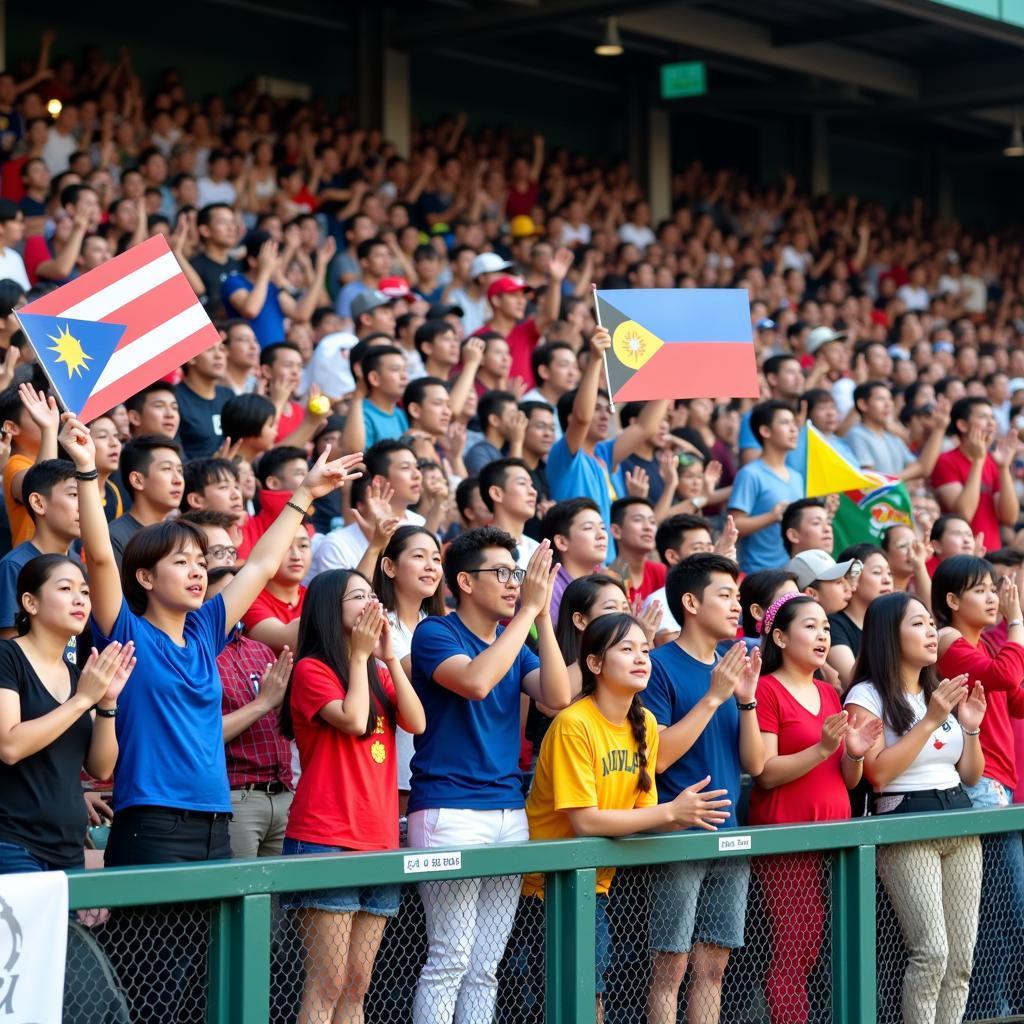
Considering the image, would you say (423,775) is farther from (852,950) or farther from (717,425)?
(717,425)

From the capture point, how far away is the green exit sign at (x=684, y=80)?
17422 mm

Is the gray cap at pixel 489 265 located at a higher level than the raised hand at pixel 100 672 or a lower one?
higher

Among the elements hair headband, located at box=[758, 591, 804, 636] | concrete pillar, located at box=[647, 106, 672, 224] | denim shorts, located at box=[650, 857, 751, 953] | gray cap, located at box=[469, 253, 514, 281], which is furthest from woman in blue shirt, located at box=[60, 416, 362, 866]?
concrete pillar, located at box=[647, 106, 672, 224]

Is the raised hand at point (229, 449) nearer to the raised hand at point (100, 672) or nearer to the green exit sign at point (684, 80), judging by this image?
the raised hand at point (100, 672)

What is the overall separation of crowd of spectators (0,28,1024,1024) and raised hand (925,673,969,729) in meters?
0.01

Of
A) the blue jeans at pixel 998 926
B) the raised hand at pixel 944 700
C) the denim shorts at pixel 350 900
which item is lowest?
the blue jeans at pixel 998 926

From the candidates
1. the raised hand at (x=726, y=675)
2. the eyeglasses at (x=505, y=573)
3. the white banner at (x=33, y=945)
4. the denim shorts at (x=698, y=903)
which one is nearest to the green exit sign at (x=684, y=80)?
the eyeglasses at (x=505, y=573)

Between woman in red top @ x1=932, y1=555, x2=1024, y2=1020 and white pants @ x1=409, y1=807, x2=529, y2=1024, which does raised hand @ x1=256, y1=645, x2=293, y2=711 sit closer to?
white pants @ x1=409, y1=807, x2=529, y2=1024

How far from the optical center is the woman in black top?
183 inches

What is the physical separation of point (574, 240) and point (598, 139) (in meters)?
5.77

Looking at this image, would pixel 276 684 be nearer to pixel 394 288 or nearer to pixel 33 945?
pixel 33 945

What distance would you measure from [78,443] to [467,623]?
1383 mm

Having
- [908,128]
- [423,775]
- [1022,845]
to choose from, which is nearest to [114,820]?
[423,775]

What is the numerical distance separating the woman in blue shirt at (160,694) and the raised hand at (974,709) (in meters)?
2.66
